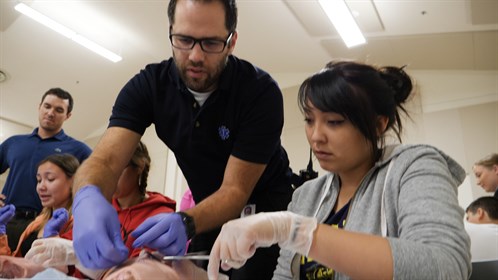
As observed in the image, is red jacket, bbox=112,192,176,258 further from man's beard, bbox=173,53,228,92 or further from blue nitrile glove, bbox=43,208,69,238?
man's beard, bbox=173,53,228,92

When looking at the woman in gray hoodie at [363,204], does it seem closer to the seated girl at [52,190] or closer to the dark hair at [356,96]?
the dark hair at [356,96]

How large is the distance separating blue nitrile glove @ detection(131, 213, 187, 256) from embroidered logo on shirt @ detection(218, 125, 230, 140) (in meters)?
0.43

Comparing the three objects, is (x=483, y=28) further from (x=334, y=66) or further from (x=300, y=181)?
(x=334, y=66)

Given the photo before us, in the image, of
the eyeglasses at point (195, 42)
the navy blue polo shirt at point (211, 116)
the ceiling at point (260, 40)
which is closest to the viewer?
the eyeglasses at point (195, 42)

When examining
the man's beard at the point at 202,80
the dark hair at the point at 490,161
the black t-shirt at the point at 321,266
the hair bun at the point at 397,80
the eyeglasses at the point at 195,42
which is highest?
the eyeglasses at the point at 195,42

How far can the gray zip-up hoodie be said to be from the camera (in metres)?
0.71

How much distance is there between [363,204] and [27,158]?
2.92 metres

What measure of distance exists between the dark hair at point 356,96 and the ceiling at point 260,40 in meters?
2.69

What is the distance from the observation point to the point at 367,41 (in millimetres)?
4242

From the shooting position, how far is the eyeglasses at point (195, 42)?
52.3 inches

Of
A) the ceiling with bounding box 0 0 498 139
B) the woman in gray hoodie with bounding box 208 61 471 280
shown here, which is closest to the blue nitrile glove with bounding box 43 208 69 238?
the woman in gray hoodie with bounding box 208 61 471 280

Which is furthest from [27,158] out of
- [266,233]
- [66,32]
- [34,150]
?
[266,233]

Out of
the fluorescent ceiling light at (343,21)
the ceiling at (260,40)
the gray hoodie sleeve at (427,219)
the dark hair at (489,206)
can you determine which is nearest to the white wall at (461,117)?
the ceiling at (260,40)

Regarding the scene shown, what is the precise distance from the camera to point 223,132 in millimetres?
1520
